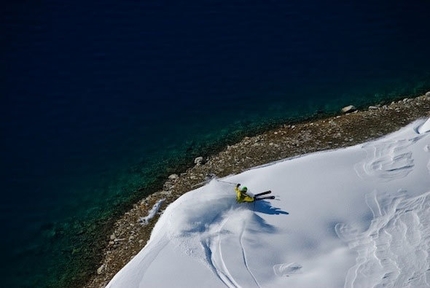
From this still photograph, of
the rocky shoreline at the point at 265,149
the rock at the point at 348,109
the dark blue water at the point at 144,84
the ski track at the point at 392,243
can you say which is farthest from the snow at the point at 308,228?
the dark blue water at the point at 144,84

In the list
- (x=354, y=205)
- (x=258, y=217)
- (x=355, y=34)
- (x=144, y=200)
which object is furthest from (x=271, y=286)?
(x=355, y=34)

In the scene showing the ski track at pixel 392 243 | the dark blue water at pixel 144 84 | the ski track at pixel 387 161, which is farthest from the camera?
the dark blue water at pixel 144 84

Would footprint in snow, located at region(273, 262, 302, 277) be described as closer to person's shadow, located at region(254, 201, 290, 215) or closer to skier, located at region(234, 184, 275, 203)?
person's shadow, located at region(254, 201, 290, 215)

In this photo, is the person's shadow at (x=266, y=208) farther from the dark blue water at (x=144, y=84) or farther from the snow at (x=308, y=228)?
the dark blue water at (x=144, y=84)

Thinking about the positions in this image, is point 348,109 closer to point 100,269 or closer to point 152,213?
point 152,213

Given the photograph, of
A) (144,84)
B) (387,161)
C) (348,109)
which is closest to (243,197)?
(387,161)

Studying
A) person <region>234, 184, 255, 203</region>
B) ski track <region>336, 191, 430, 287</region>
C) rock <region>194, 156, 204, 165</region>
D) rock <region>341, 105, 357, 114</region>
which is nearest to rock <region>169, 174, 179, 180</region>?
rock <region>194, 156, 204, 165</region>
